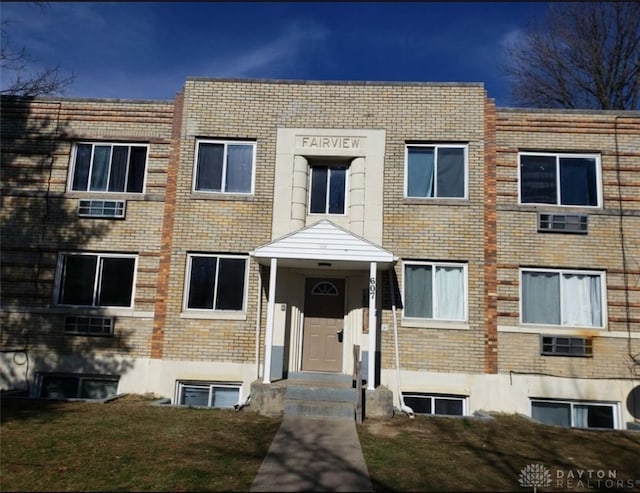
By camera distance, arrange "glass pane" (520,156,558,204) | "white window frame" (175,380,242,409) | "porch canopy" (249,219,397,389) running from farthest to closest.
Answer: "glass pane" (520,156,558,204) < "white window frame" (175,380,242,409) < "porch canopy" (249,219,397,389)

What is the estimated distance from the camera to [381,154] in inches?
481

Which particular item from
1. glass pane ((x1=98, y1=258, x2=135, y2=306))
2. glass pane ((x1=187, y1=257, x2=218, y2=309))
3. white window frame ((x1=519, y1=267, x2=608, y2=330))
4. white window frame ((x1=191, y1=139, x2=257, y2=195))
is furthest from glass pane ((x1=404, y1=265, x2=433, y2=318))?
glass pane ((x1=98, y1=258, x2=135, y2=306))

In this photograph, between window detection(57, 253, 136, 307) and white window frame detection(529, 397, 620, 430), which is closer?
white window frame detection(529, 397, 620, 430)

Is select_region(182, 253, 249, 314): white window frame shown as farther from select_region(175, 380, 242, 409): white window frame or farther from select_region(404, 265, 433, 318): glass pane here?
select_region(404, 265, 433, 318): glass pane

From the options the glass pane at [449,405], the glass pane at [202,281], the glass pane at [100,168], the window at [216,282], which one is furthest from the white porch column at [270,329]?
the glass pane at [100,168]

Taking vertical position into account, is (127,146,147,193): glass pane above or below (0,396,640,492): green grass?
above

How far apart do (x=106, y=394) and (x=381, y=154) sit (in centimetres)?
894

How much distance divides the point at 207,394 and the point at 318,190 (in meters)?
5.69

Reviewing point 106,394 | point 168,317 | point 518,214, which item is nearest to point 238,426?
point 168,317

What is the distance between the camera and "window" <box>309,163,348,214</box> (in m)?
12.4

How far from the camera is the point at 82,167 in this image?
507 inches

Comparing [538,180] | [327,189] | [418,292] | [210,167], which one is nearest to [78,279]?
[210,167]

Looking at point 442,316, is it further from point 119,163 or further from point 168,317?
point 119,163

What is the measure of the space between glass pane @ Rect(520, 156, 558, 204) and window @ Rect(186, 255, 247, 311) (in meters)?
7.25
